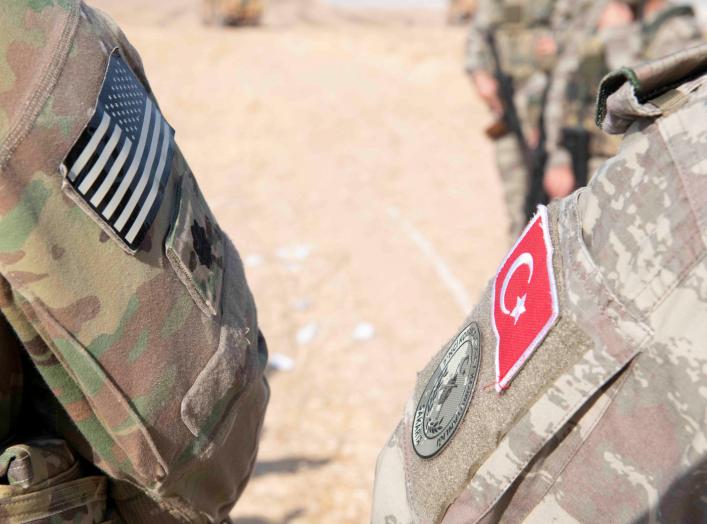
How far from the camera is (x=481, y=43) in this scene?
16.4 ft

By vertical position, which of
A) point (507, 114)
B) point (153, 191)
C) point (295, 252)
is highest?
point (153, 191)

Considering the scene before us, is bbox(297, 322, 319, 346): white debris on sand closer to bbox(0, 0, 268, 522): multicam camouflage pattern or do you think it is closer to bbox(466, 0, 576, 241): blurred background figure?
bbox(466, 0, 576, 241): blurred background figure

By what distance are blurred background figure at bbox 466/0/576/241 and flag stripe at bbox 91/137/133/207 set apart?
3928mm

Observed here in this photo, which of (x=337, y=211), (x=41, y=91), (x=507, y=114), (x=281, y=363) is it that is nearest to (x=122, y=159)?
(x=41, y=91)

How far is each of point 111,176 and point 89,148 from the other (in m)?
0.04

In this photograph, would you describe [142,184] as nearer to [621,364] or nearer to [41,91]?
[41,91]

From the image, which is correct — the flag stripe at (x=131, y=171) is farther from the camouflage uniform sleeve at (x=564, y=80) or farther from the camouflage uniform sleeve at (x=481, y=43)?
the camouflage uniform sleeve at (x=481, y=43)

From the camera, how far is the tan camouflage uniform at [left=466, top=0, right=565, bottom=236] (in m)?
4.80

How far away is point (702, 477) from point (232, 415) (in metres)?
0.61

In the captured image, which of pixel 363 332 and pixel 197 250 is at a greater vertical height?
pixel 197 250

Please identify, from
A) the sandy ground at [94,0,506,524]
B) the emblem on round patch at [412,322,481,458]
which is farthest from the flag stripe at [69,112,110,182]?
the sandy ground at [94,0,506,524]

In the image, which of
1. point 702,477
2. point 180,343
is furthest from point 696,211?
point 180,343

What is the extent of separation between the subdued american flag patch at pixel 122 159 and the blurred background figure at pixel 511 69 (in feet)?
12.7

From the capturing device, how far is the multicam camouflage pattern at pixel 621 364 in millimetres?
751
